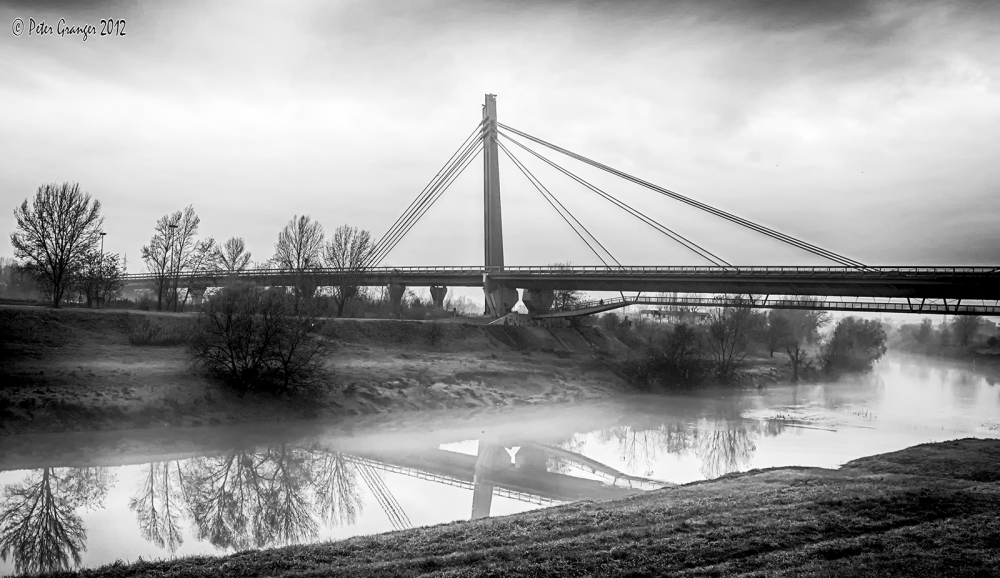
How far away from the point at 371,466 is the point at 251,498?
199 inches

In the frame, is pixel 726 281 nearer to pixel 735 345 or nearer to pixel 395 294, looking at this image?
pixel 735 345

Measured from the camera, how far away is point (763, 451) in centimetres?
2609

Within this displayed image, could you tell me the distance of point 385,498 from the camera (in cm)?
1794

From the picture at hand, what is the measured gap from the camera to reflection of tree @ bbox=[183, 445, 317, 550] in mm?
14312

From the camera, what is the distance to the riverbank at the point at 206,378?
26.2 meters

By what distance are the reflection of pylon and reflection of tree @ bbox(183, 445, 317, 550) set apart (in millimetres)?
1684

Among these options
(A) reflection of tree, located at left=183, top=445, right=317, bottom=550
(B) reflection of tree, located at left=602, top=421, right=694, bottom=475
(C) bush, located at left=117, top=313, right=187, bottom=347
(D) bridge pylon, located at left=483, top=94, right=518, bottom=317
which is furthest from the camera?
(D) bridge pylon, located at left=483, top=94, right=518, bottom=317

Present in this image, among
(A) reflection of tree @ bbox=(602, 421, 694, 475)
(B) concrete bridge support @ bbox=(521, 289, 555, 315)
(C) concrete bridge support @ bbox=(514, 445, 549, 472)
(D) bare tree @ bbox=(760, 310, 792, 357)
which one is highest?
(B) concrete bridge support @ bbox=(521, 289, 555, 315)

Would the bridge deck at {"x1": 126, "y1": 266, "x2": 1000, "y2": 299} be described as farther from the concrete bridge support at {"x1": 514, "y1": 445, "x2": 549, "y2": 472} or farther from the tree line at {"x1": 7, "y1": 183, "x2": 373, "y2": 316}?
the concrete bridge support at {"x1": 514, "y1": 445, "x2": 549, "y2": 472}

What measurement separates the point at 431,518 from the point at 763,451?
51.2 ft

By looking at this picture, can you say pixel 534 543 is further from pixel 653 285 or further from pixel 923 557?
pixel 653 285

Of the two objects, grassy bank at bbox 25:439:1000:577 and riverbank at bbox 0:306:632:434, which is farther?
riverbank at bbox 0:306:632:434

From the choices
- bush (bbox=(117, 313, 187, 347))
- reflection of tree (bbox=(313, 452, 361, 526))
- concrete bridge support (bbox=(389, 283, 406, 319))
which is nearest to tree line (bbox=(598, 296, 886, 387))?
concrete bridge support (bbox=(389, 283, 406, 319))

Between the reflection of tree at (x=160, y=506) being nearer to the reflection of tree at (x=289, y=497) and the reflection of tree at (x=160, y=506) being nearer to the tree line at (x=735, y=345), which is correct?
the reflection of tree at (x=289, y=497)
